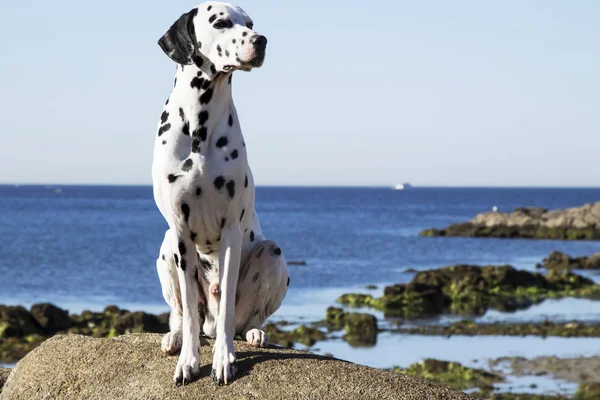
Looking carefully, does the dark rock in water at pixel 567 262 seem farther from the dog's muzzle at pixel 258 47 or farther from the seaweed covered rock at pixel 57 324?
the dog's muzzle at pixel 258 47

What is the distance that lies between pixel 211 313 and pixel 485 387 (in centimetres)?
1408

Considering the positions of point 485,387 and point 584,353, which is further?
point 584,353

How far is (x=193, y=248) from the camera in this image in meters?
7.55

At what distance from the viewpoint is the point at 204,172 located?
714cm

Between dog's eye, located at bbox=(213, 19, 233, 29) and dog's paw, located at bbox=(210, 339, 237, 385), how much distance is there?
2.43 metres

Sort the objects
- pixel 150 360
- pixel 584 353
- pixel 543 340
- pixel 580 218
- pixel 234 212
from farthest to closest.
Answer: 1. pixel 580 218
2. pixel 543 340
3. pixel 584 353
4. pixel 150 360
5. pixel 234 212

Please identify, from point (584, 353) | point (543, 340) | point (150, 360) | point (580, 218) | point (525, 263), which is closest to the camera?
point (150, 360)

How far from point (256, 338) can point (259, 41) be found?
9.12ft

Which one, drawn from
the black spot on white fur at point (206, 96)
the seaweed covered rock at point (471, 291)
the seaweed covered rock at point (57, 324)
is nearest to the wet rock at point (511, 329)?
the seaweed covered rock at point (471, 291)

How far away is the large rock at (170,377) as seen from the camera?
292 inches

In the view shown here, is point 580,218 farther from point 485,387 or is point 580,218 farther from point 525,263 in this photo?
point 485,387

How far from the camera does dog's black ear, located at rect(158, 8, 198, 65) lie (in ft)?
23.3

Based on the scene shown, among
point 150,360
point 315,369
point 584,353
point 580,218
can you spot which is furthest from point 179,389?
point 580,218

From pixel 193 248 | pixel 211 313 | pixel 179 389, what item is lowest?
pixel 179 389
